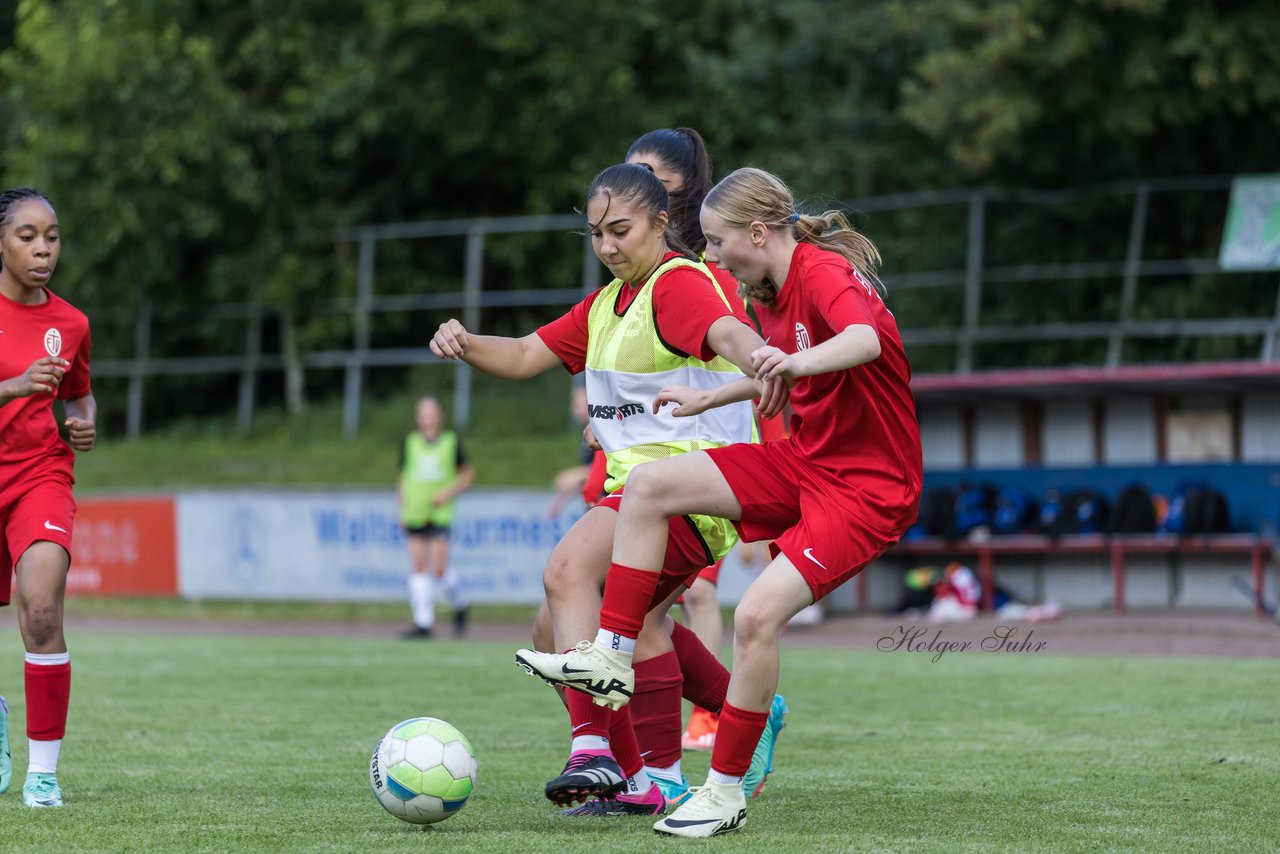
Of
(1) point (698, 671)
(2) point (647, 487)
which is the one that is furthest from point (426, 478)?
(2) point (647, 487)

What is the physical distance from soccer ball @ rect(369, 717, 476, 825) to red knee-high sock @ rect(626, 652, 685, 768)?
75 cm

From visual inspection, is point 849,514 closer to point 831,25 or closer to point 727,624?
point 727,624

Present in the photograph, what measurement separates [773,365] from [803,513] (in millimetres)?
555

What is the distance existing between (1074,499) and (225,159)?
15120mm

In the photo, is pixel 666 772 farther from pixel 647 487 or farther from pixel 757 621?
pixel 647 487

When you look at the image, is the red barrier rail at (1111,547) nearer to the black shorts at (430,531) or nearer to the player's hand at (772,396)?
the black shorts at (430,531)

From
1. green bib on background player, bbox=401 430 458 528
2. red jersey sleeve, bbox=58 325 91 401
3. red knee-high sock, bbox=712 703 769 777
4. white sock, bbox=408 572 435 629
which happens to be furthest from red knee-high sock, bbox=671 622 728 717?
green bib on background player, bbox=401 430 458 528

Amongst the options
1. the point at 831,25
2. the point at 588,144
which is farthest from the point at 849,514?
the point at 588,144

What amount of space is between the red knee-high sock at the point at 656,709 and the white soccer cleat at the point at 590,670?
80 centimetres

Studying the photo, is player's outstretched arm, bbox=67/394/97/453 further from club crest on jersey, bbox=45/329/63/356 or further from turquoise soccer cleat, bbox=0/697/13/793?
turquoise soccer cleat, bbox=0/697/13/793

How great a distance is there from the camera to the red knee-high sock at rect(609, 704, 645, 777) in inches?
221

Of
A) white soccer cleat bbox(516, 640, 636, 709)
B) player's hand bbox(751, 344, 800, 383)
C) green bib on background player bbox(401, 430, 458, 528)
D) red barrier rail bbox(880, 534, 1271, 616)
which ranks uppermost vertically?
player's hand bbox(751, 344, 800, 383)

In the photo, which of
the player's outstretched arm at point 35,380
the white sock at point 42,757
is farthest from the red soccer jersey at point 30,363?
the white sock at point 42,757

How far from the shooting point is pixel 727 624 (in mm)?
17484
